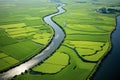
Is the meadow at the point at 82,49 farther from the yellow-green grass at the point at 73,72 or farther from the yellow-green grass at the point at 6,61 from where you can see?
the yellow-green grass at the point at 6,61

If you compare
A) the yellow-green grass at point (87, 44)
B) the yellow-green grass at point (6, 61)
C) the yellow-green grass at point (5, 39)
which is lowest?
the yellow-green grass at point (87, 44)

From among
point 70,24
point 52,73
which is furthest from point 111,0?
point 52,73

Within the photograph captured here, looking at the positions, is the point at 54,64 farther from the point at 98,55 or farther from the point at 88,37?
the point at 88,37

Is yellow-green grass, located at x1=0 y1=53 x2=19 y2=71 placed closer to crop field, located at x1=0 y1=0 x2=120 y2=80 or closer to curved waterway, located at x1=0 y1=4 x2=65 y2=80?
crop field, located at x1=0 y1=0 x2=120 y2=80

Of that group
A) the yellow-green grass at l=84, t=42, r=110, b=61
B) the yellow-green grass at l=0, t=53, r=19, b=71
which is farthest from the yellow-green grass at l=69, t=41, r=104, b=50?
the yellow-green grass at l=0, t=53, r=19, b=71

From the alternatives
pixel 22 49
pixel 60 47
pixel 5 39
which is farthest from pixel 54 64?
pixel 5 39

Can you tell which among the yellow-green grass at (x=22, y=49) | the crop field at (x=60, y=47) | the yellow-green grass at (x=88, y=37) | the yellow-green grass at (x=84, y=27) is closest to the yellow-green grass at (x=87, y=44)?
the crop field at (x=60, y=47)
